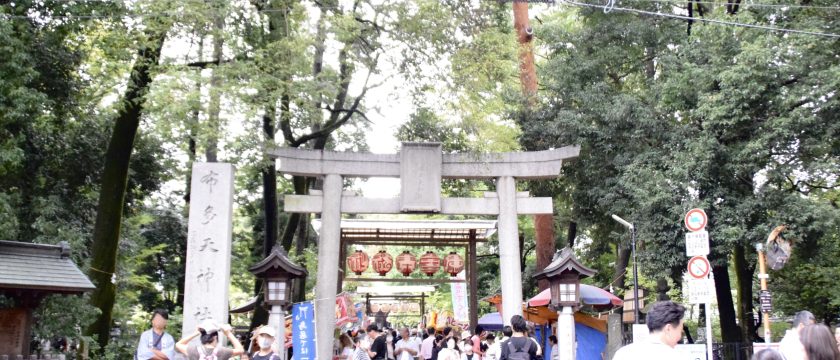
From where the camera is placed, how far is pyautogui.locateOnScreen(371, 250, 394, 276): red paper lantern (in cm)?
2140

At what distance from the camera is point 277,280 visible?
14.5 meters

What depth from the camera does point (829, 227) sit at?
49.8ft

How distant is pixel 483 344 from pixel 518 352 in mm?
7202

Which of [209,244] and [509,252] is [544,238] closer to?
[509,252]

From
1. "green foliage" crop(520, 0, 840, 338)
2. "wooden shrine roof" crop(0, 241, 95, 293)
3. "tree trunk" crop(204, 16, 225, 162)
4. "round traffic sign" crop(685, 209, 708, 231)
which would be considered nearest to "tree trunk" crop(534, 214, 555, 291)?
"green foliage" crop(520, 0, 840, 338)

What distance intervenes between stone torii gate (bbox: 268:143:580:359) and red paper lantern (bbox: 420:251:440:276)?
16.9ft

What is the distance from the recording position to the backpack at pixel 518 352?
27.6ft

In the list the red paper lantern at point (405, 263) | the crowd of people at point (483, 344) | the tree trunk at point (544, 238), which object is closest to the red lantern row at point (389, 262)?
the red paper lantern at point (405, 263)

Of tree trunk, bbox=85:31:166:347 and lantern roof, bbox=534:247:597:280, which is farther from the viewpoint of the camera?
tree trunk, bbox=85:31:166:347

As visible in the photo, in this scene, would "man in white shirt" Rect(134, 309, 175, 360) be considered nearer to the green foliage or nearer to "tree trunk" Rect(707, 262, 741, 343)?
the green foliage

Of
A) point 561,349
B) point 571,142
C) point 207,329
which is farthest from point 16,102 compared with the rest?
point 571,142

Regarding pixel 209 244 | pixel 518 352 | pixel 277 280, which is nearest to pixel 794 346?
pixel 518 352

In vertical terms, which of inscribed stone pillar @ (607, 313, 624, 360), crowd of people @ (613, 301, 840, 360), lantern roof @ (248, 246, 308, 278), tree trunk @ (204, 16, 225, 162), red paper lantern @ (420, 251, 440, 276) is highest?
tree trunk @ (204, 16, 225, 162)

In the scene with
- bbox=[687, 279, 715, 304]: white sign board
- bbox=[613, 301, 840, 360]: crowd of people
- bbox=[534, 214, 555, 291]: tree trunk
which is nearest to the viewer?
bbox=[613, 301, 840, 360]: crowd of people
